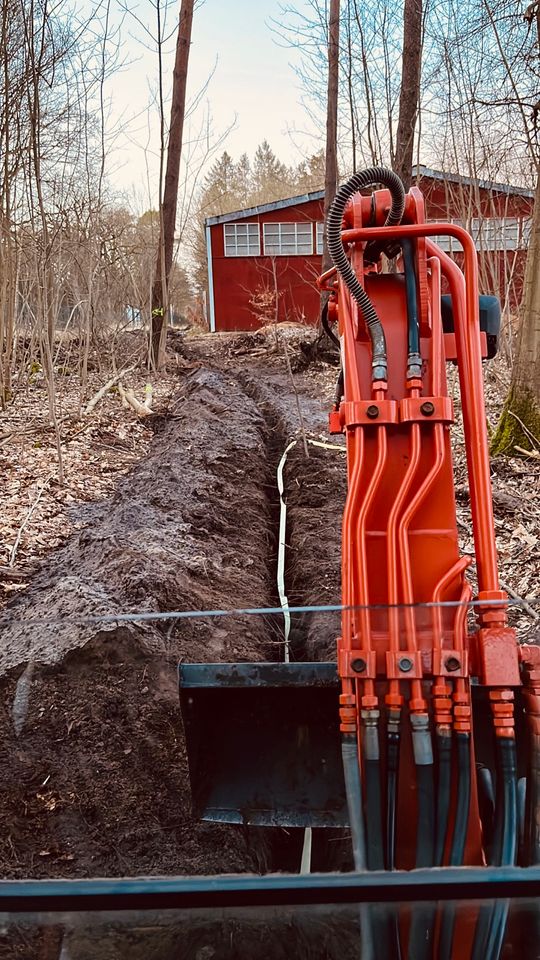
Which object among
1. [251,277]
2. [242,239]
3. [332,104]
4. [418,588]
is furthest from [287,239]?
[418,588]

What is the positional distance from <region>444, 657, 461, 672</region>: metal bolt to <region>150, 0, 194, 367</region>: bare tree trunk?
12161 mm

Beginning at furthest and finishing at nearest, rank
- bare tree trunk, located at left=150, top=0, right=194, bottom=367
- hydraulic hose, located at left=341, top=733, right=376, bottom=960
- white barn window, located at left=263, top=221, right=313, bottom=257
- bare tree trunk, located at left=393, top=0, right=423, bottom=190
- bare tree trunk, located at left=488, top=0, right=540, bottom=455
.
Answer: white barn window, located at left=263, top=221, right=313, bottom=257
bare tree trunk, located at left=150, top=0, right=194, bottom=367
bare tree trunk, located at left=393, top=0, right=423, bottom=190
bare tree trunk, located at left=488, top=0, right=540, bottom=455
hydraulic hose, located at left=341, top=733, right=376, bottom=960

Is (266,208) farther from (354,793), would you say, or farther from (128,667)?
(354,793)

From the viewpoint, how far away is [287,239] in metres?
26.0

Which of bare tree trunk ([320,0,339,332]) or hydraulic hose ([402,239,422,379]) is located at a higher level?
bare tree trunk ([320,0,339,332])

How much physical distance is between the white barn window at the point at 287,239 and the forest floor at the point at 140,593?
708 inches

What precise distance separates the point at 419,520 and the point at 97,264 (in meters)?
10.6

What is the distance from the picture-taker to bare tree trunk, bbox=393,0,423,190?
10086 mm

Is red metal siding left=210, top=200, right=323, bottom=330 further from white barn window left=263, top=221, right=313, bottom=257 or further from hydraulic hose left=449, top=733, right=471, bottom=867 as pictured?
hydraulic hose left=449, top=733, right=471, bottom=867

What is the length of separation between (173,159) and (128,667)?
12796mm

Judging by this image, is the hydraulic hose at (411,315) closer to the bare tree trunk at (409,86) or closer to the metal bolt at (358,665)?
the metal bolt at (358,665)

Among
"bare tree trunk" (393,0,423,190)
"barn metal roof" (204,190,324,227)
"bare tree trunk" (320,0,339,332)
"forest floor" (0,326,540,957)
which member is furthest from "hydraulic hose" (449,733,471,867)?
"barn metal roof" (204,190,324,227)

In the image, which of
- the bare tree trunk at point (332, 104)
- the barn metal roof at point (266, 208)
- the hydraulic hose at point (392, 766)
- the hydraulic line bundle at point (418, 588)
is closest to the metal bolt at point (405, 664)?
the hydraulic line bundle at point (418, 588)

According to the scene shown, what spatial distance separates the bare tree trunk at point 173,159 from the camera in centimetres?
1337
